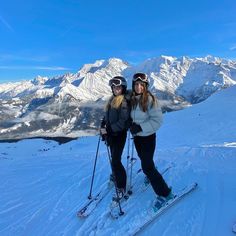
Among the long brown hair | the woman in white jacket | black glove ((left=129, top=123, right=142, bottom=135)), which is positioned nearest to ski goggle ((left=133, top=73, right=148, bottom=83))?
the woman in white jacket

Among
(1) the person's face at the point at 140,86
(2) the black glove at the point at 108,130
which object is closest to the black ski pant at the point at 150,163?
Answer: (2) the black glove at the point at 108,130

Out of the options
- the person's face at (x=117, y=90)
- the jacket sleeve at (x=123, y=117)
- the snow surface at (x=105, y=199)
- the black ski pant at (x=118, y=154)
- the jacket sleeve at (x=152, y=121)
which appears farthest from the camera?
the black ski pant at (x=118, y=154)

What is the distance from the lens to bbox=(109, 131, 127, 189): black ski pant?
8680 mm

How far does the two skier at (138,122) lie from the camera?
8.07 meters

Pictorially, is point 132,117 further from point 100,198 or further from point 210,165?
point 210,165

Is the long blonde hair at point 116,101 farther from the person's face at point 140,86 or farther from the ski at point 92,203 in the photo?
the ski at point 92,203

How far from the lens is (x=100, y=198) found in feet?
29.9

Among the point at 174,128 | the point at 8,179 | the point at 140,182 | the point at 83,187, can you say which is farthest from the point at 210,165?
the point at 174,128

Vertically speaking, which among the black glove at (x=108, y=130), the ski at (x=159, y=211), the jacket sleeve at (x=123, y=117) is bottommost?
the ski at (x=159, y=211)

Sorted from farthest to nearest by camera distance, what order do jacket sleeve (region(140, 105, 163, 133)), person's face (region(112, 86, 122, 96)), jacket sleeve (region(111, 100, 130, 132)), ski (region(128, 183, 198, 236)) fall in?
person's face (region(112, 86, 122, 96)) < jacket sleeve (region(111, 100, 130, 132)) < jacket sleeve (region(140, 105, 163, 133)) < ski (region(128, 183, 198, 236))

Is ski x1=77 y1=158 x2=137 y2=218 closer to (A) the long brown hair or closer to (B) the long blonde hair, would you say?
(B) the long blonde hair

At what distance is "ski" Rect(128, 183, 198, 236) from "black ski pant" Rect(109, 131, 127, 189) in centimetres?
122

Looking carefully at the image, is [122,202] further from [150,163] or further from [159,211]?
[150,163]

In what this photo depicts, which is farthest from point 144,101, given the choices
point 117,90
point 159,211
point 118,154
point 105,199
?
point 105,199
